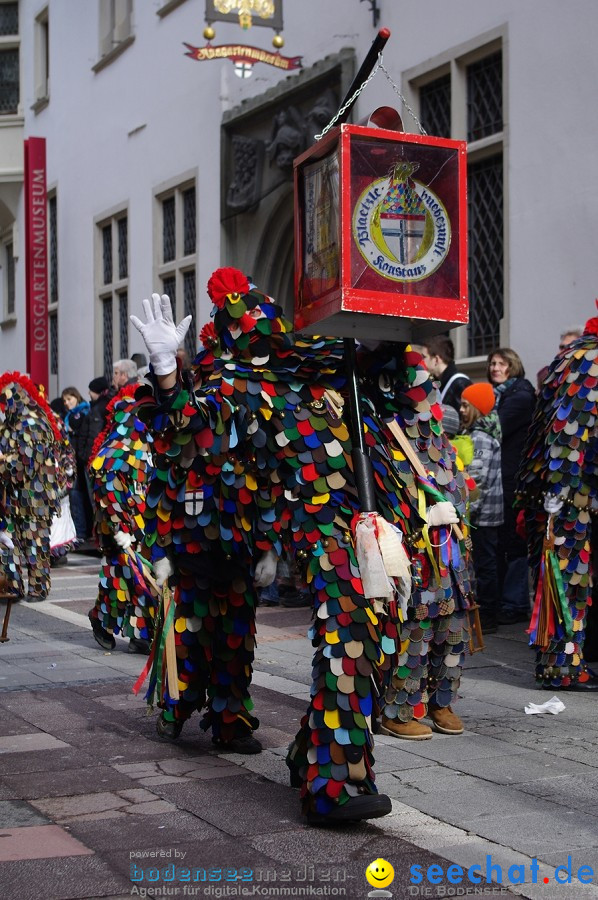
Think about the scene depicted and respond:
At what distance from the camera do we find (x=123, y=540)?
7.77 meters

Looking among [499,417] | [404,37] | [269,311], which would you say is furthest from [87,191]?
[269,311]

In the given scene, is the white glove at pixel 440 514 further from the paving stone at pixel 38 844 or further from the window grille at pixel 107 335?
the window grille at pixel 107 335

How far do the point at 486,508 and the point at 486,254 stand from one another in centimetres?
334

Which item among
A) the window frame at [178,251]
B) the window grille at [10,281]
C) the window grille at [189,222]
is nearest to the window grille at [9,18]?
the window grille at [10,281]

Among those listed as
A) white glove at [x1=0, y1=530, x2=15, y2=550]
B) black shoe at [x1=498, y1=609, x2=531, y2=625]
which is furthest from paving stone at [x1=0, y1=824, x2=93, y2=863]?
white glove at [x1=0, y1=530, x2=15, y2=550]

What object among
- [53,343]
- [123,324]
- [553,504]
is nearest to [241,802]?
[553,504]

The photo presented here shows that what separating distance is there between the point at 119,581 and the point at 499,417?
2776 mm

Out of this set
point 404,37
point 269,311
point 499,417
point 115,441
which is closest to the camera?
point 269,311

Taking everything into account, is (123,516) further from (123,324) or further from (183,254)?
(123,324)

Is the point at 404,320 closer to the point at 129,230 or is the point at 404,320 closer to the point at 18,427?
the point at 18,427

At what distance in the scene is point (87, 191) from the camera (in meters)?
20.5

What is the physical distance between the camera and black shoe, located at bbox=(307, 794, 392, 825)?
409cm

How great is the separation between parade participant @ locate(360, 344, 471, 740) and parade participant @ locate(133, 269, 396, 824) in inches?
9.1

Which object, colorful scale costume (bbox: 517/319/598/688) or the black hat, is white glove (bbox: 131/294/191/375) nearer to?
colorful scale costume (bbox: 517/319/598/688)
